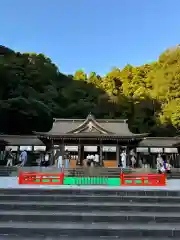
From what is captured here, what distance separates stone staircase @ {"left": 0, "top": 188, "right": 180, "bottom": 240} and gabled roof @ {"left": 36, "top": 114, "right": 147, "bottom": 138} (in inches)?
551

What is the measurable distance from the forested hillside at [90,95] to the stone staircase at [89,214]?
25.4 meters

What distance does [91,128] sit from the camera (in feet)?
73.9

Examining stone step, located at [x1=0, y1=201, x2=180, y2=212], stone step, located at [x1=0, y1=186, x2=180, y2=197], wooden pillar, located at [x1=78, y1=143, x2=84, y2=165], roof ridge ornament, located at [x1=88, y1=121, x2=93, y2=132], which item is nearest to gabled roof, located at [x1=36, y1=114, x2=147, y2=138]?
roof ridge ornament, located at [x1=88, y1=121, x2=93, y2=132]

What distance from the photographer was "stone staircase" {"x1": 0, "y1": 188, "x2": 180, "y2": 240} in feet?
17.3

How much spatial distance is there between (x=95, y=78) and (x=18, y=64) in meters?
16.0

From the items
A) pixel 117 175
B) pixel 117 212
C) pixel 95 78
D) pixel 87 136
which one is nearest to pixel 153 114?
pixel 95 78

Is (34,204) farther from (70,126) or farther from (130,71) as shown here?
(130,71)

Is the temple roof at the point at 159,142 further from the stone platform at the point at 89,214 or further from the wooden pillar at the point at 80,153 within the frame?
the stone platform at the point at 89,214

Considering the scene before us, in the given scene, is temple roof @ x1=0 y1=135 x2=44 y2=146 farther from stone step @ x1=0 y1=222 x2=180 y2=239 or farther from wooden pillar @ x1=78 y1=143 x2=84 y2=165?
stone step @ x1=0 y1=222 x2=180 y2=239

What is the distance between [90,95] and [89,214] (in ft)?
129

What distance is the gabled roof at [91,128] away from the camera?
840 inches

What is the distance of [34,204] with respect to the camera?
6.48 metres

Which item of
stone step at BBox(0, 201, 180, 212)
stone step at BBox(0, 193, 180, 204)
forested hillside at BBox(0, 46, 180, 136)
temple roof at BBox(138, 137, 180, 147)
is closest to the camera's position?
stone step at BBox(0, 201, 180, 212)

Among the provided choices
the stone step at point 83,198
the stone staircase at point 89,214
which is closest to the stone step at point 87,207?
the stone staircase at point 89,214
